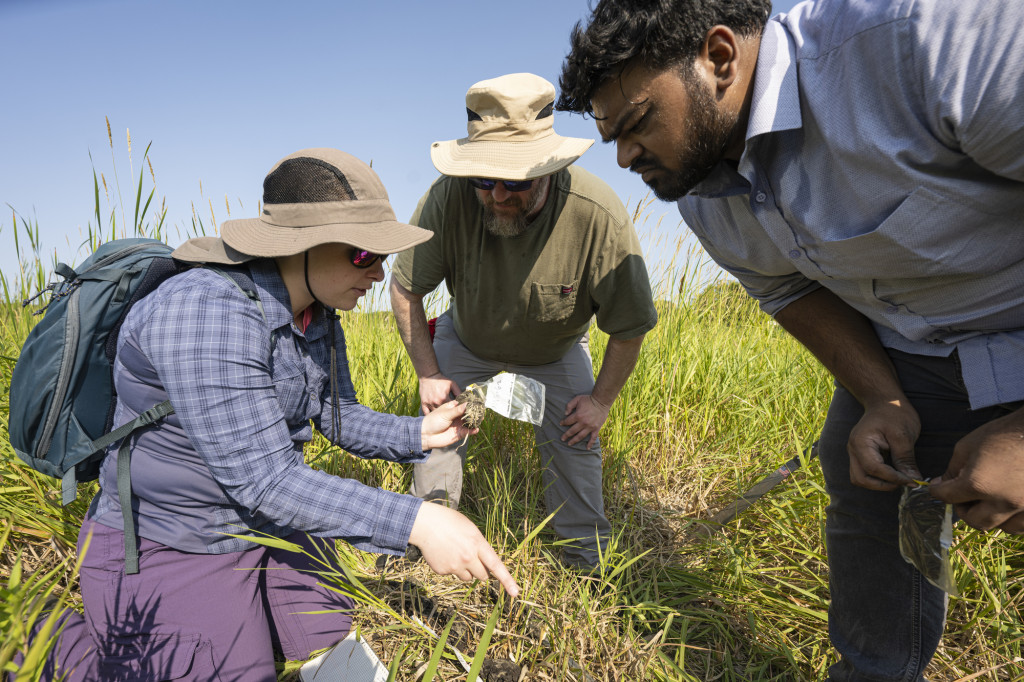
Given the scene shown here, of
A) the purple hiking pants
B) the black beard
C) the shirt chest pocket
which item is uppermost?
the black beard

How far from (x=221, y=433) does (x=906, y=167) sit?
1823mm

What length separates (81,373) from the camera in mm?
1775

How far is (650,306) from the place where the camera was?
2686 mm

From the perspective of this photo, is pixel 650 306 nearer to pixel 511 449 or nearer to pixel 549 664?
pixel 511 449

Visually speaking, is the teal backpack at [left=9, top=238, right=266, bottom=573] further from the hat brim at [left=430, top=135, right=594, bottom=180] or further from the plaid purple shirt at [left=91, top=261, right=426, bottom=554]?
the hat brim at [left=430, top=135, right=594, bottom=180]

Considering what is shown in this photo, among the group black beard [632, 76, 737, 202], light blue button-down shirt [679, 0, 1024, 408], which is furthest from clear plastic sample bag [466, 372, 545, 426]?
light blue button-down shirt [679, 0, 1024, 408]

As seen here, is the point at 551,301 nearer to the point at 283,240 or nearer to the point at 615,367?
the point at 615,367

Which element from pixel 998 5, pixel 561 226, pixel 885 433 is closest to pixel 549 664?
pixel 885 433

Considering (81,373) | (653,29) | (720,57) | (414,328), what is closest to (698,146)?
(720,57)

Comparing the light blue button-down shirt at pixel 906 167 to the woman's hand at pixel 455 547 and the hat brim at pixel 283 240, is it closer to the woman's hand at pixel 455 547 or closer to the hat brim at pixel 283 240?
the hat brim at pixel 283 240

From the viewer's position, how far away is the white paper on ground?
1.92 m

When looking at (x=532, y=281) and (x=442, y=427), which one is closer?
(x=442, y=427)

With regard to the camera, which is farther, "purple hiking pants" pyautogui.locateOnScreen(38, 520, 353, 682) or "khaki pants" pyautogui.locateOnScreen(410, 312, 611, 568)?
"khaki pants" pyautogui.locateOnScreen(410, 312, 611, 568)

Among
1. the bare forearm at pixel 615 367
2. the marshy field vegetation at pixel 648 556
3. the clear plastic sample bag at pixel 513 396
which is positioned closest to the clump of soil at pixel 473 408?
the clear plastic sample bag at pixel 513 396
